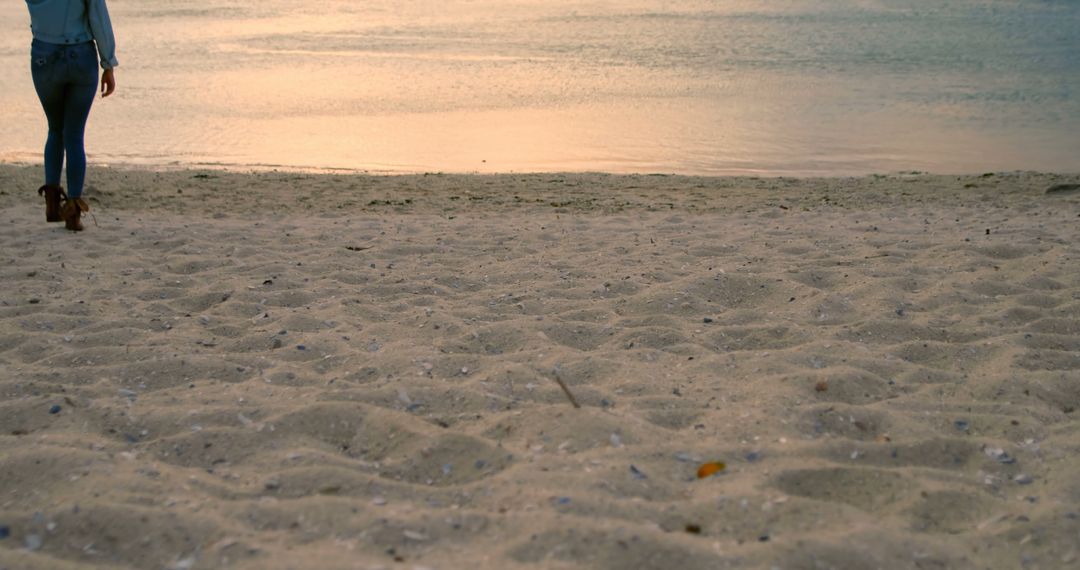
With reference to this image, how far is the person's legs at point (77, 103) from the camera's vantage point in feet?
18.3

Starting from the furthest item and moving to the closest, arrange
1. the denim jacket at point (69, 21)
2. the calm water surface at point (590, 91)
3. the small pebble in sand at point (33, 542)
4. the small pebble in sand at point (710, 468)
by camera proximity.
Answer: the calm water surface at point (590, 91), the denim jacket at point (69, 21), the small pebble in sand at point (710, 468), the small pebble in sand at point (33, 542)

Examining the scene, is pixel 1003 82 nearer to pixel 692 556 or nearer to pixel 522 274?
pixel 522 274

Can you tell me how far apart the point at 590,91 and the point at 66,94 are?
949 centimetres

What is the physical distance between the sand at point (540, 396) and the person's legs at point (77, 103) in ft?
1.44

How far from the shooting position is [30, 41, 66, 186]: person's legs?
552cm

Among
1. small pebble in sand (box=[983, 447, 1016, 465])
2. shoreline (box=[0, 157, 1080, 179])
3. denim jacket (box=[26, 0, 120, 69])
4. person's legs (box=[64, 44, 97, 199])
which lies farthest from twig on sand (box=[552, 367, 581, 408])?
shoreline (box=[0, 157, 1080, 179])

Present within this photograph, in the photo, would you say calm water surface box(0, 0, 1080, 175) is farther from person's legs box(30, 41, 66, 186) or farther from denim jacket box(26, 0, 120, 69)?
denim jacket box(26, 0, 120, 69)

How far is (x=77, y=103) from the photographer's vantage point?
5.68 m

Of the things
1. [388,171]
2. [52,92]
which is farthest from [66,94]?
[388,171]

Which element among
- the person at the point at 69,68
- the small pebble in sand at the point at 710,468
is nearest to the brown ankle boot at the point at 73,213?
the person at the point at 69,68

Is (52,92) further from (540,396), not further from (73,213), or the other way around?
(540,396)

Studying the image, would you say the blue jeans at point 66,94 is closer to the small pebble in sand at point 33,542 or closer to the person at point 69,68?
the person at point 69,68

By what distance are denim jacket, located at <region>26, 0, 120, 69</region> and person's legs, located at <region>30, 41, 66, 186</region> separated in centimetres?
7

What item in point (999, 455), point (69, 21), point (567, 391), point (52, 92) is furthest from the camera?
point (52, 92)
